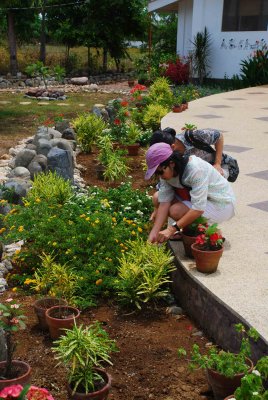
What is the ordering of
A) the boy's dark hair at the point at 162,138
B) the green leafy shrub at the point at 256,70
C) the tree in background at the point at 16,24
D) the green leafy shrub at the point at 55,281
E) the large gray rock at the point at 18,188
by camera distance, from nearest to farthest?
1. the green leafy shrub at the point at 55,281
2. the boy's dark hair at the point at 162,138
3. the large gray rock at the point at 18,188
4. the green leafy shrub at the point at 256,70
5. the tree in background at the point at 16,24

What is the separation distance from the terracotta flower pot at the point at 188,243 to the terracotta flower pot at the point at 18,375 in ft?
5.02

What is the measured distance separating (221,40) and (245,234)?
13.9 metres

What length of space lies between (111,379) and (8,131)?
28.1ft

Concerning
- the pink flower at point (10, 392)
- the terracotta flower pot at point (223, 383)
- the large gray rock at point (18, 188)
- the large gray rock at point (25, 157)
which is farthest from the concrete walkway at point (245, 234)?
the large gray rock at point (25, 157)

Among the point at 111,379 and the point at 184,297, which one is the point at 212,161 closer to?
the point at 184,297

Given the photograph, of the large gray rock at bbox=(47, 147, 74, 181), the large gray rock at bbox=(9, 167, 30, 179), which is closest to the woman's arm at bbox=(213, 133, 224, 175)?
the large gray rock at bbox=(47, 147, 74, 181)

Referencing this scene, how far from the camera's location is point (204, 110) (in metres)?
10.7

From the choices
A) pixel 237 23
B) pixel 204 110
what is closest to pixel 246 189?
pixel 204 110

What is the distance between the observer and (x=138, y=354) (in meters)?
3.12

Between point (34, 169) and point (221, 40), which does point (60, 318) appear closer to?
point (34, 169)

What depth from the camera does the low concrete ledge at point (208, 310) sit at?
2972 millimetres

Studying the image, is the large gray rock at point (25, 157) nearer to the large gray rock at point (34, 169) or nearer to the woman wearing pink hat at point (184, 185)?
the large gray rock at point (34, 169)

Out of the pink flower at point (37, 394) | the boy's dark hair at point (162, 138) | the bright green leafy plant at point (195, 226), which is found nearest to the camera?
the pink flower at point (37, 394)

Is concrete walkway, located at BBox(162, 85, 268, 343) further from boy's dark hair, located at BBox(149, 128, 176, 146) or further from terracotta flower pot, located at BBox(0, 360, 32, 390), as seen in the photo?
terracotta flower pot, located at BBox(0, 360, 32, 390)
